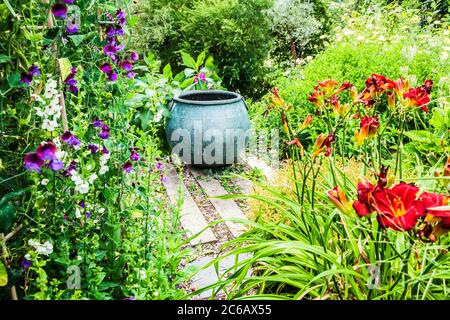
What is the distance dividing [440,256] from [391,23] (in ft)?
15.8

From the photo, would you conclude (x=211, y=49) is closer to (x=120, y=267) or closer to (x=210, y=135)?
(x=210, y=135)

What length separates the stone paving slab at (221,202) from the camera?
2.77 m

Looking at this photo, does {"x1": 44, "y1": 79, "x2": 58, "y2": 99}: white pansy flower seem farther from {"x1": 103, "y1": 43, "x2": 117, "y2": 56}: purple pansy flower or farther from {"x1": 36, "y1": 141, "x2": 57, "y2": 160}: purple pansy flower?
{"x1": 103, "y1": 43, "x2": 117, "y2": 56}: purple pansy flower

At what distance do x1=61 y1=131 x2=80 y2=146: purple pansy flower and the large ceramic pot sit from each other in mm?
1878

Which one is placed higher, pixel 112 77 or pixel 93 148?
pixel 112 77

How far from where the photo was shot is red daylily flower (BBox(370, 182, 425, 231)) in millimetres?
965

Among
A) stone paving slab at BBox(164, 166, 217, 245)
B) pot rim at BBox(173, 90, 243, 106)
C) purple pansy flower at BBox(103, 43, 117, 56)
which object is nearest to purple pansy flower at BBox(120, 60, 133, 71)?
purple pansy flower at BBox(103, 43, 117, 56)

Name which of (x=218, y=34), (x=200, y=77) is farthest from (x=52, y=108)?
(x=218, y=34)

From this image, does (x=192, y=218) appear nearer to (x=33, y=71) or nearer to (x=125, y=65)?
(x=125, y=65)

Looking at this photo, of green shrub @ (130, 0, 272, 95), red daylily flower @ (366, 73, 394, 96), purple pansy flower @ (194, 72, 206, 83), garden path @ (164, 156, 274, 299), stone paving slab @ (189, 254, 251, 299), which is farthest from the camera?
green shrub @ (130, 0, 272, 95)

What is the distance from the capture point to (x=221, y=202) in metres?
3.06

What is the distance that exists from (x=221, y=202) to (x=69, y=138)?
67.5 inches

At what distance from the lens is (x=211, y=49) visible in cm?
488
